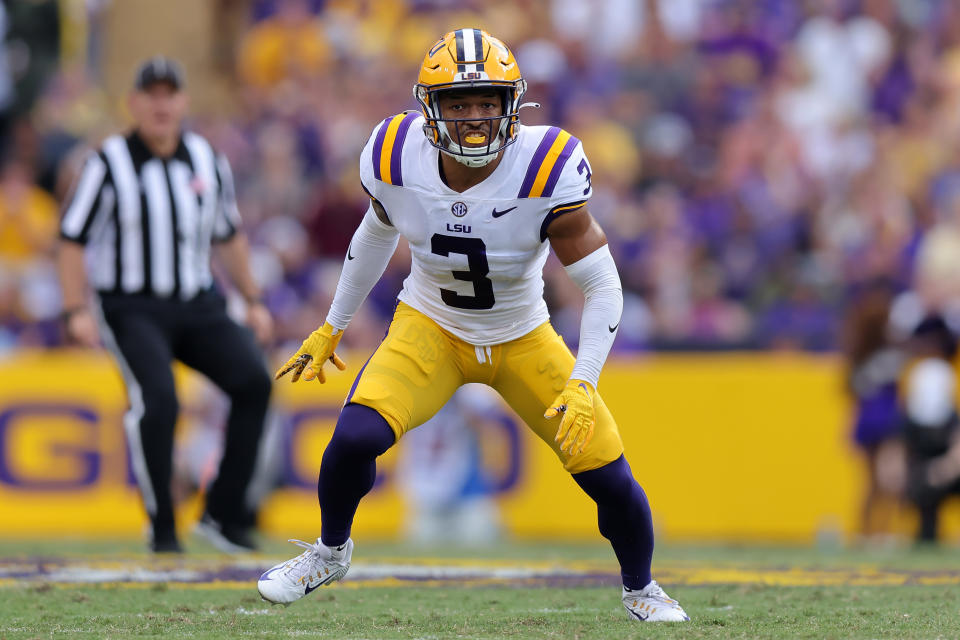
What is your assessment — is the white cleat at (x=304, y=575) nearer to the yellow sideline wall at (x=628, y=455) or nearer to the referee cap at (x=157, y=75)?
the referee cap at (x=157, y=75)

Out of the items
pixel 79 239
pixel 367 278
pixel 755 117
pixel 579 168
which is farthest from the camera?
pixel 755 117

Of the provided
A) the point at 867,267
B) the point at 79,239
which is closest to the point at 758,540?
the point at 867,267

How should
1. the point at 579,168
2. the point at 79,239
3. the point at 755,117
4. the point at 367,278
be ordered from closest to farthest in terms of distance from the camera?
the point at 579,168 → the point at 367,278 → the point at 79,239 → the point at 755,117

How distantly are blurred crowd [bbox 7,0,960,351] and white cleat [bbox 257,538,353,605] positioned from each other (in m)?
4.76

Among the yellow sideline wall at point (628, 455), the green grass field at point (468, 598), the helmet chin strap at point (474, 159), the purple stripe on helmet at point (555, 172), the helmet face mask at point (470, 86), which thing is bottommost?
the yellow sideline wall at point (628, 455)

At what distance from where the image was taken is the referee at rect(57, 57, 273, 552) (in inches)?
241

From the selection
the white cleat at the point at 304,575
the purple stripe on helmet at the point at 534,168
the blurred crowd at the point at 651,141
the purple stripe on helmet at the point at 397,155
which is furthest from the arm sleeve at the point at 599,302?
the blurred crowd at the point at 651,141

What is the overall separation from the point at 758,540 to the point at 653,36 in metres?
4.74

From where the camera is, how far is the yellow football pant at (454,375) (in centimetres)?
430

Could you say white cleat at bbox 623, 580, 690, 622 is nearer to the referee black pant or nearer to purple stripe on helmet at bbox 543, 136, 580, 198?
purple stripe on helmet at bbox 543, 136, 580, 198

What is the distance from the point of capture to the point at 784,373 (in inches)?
355

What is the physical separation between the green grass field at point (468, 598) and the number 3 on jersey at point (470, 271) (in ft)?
3.03

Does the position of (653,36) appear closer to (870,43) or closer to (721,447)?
(870,43)

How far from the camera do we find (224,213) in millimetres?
6492
